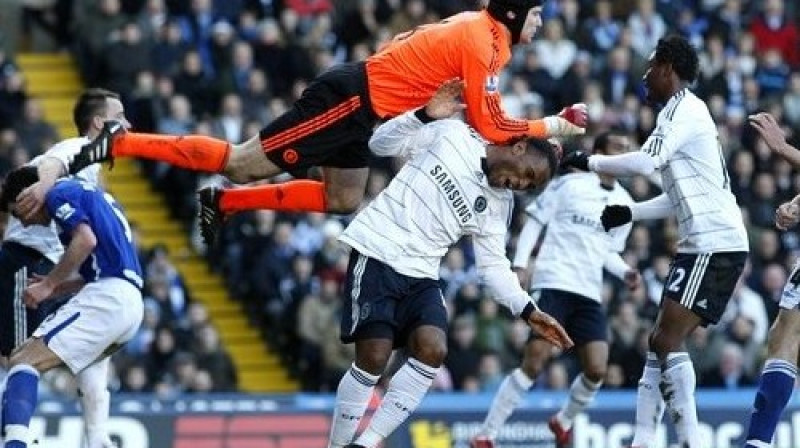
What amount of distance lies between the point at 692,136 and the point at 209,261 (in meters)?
11.8

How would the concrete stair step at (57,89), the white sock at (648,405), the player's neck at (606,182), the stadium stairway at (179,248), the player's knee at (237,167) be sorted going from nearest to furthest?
the white sock at (648,405), the player's knee at (237,167), the player's neck at (606,182), the stadium stairway at (179,248), the concrete stair step at (57,89)

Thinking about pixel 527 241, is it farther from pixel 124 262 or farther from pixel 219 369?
pixel 219 369

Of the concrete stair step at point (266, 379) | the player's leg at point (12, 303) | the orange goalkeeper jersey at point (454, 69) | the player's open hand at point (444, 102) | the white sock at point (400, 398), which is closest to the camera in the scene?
the player's open hand at point (444, 102)

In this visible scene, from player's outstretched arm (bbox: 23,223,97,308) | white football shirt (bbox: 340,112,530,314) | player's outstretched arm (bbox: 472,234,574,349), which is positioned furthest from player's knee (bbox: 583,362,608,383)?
player's outstretched arm (bbox: 23,223,97,308)

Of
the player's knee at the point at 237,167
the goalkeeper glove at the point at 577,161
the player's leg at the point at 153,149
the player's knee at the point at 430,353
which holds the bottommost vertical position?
the player's knee at the point at 430,353

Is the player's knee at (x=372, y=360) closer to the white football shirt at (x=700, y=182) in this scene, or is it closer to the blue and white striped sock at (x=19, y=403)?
the blue and white striped sock at (x=19, y=403)

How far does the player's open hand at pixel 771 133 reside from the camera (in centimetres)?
1464

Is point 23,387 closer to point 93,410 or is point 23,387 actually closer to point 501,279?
point 93,410

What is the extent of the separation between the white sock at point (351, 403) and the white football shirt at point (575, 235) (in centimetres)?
400

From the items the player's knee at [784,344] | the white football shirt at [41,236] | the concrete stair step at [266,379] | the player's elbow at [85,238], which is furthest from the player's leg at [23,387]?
the concrete stair step at [266,379]

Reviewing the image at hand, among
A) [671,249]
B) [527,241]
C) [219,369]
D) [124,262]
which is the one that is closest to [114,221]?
[124,262]

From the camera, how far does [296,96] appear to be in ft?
84.9

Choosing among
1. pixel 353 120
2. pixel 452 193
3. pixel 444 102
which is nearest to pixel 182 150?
pixel 353 120

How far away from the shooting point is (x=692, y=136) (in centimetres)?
1531
